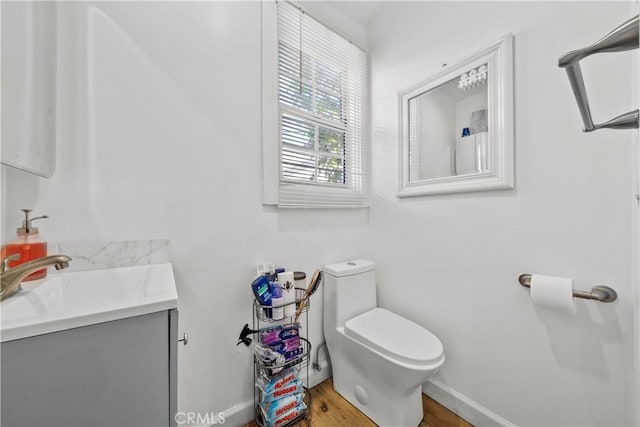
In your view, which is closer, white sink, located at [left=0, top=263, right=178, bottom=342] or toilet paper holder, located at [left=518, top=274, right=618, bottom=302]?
white sink, located at [left=0, top=263, right=178, bottom=342]

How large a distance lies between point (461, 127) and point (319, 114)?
0.82 metres

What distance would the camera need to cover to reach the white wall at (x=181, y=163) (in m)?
0.86

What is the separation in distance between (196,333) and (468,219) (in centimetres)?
141

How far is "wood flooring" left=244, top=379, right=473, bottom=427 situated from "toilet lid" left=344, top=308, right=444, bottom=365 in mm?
410

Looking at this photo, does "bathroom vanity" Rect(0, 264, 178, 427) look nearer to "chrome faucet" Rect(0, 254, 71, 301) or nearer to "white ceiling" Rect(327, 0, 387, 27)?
"chrome faucet" Rect(0, 254, 71, 301)

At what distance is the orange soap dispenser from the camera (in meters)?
0.70

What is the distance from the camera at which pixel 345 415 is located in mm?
1259

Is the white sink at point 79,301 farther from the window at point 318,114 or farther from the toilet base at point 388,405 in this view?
the toilet base at point 388,405

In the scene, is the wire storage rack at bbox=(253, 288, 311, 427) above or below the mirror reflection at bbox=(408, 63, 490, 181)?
below

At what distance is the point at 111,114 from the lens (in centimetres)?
91

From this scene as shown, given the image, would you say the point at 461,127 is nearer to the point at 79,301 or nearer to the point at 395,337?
the point at 395,337

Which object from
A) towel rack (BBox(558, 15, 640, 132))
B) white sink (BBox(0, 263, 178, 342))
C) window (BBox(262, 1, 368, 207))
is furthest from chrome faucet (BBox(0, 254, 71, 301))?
towel rack (BBox(558, 15, 640, 132))

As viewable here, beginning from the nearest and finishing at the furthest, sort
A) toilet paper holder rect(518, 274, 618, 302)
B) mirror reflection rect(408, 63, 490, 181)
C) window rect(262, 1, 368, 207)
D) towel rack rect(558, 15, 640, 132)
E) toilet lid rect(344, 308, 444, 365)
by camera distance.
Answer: towel rack rect(558, 15, 640, 132) < toilet paper holder rect(518, 274, 618, 302) < toilet lid rect(344, 308, 444, 365) < mirror reflection rect(408, 63, 490, 181) < window rect(262, 1, 368, 207)

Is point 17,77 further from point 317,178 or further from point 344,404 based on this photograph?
point 344,404
